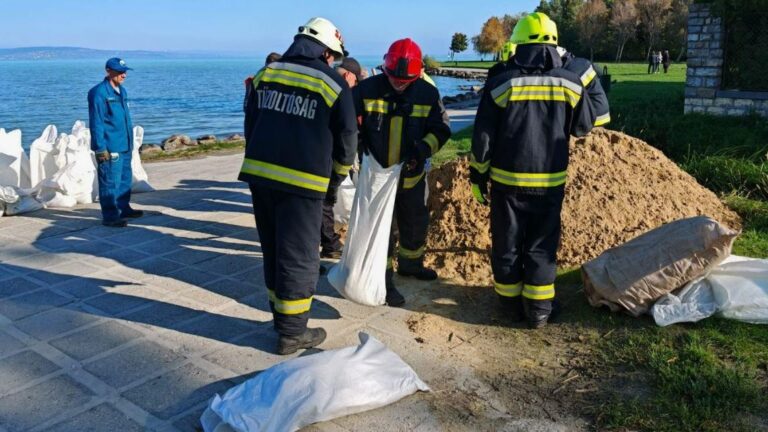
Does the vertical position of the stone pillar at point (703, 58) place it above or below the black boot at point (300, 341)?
above

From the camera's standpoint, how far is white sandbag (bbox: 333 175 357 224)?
6.29 metres

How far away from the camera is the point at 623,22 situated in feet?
177

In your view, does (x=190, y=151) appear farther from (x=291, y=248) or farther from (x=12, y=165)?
(x=291, y=248)

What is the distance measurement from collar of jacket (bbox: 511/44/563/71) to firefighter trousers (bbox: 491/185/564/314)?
805mm

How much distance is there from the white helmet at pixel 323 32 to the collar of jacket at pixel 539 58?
46.0 inches

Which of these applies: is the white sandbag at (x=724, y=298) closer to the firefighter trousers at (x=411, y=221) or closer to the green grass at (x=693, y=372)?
the green grass at (x=693, y=372)

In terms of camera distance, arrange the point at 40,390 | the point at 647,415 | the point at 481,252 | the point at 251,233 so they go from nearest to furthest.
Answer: the point at 647,415 → the point at 40,390 → the point at 481,252 → the point at 251,233

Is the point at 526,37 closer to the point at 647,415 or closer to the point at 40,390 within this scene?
the point at 647,415

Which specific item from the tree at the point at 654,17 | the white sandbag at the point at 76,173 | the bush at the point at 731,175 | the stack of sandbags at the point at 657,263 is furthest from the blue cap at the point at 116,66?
the tree at the point at 654,17

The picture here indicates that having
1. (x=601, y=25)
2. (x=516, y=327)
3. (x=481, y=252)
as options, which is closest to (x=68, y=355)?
(x=516, y=327)

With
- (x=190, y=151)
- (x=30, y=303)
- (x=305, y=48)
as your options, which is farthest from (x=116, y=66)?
(x=190, y=151)

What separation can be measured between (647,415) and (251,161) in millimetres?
2559

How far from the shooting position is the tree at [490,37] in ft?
275

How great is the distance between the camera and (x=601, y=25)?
187ft
